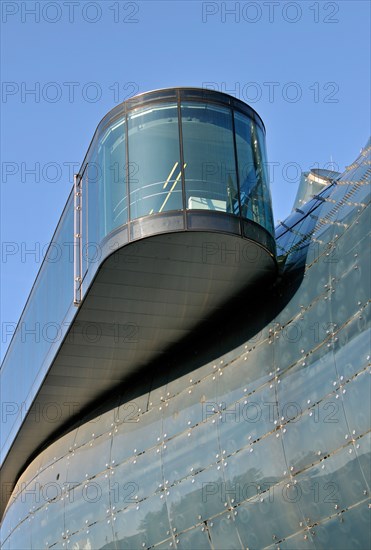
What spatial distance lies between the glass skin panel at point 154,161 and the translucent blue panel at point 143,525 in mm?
4557

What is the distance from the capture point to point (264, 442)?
1190 cm

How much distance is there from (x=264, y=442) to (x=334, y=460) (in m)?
1.48

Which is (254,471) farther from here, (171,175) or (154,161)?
(154,161)

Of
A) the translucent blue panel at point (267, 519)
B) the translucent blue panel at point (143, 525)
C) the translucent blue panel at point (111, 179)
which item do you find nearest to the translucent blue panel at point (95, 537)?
the translucent blue panel at point (143, 525)

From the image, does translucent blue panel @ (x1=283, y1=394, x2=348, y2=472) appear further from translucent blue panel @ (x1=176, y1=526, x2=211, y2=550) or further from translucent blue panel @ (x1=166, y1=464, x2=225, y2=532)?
translucent blue panel @ (x1=176, y1=526, x2=211, y2=550)


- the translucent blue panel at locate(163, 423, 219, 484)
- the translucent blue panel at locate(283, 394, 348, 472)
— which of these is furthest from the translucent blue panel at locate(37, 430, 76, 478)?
the translucent blue panel at locate(283, 394, 348, 472)

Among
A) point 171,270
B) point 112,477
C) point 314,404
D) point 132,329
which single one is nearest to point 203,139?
point 171,270

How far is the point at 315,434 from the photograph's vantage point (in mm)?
11008

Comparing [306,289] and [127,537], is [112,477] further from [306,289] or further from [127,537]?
[306,289]

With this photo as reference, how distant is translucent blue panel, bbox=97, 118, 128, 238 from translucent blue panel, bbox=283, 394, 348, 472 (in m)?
3.82

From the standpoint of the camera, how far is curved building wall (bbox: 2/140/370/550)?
422 inches

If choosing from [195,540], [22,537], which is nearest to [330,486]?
[195,540]

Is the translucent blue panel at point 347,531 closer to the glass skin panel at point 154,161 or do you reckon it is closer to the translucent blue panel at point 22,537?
the glass skin panel at point 154,161

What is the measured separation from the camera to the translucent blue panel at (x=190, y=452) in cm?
1291
